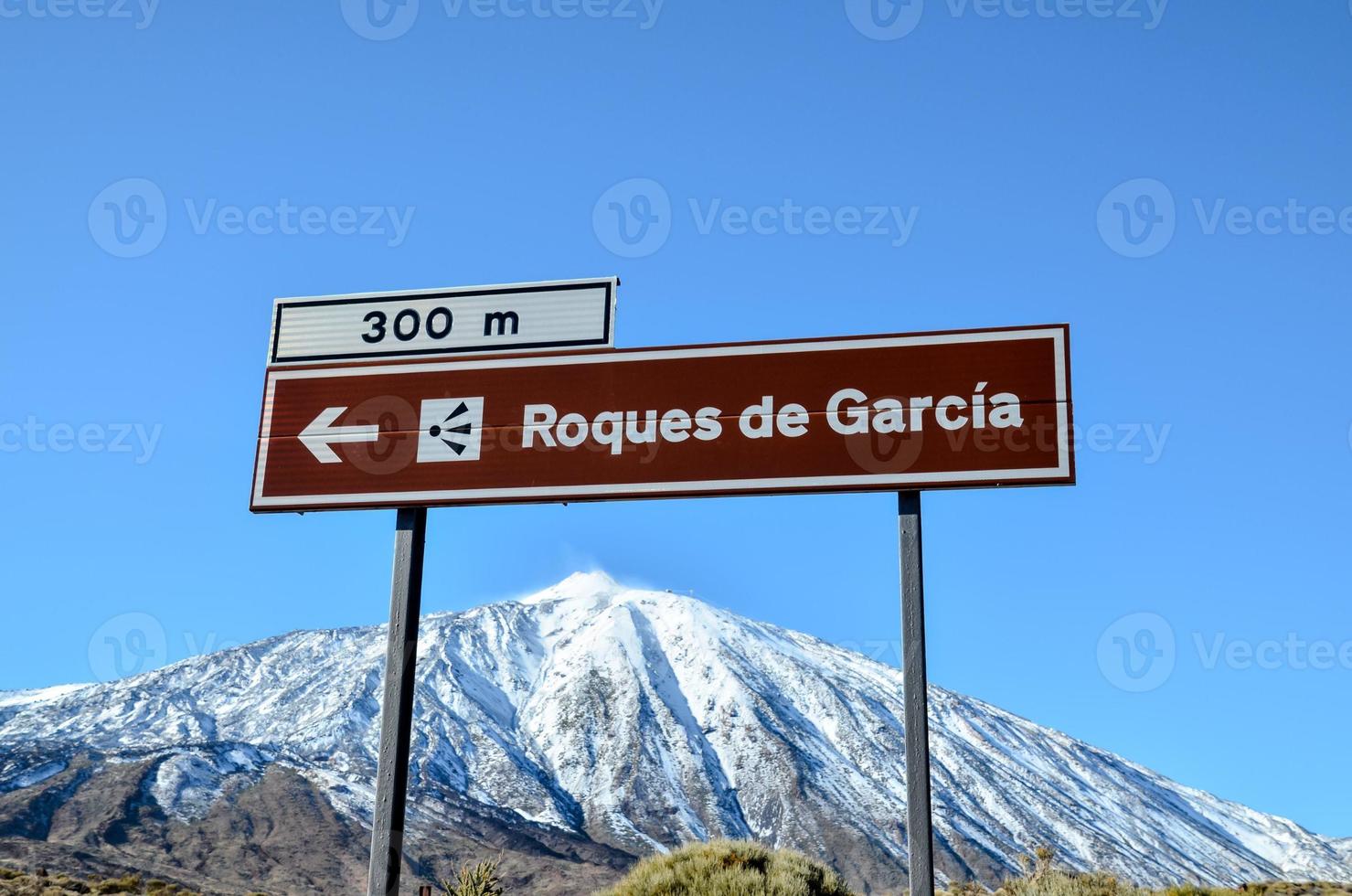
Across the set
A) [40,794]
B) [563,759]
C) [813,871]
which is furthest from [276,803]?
[813,871]

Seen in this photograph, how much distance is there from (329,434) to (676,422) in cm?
320

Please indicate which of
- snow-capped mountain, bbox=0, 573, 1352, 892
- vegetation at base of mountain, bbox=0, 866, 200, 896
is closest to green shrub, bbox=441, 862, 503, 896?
vegetation at base of mountain, bbox=0, 866, 200, 896

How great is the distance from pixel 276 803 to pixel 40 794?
20981 mm

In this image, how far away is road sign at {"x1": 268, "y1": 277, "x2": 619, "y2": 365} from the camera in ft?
41.7

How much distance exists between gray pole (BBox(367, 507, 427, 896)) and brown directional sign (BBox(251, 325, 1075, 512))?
0.39 meters

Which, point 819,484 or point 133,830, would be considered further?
point 133,830

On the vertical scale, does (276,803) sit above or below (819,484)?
below

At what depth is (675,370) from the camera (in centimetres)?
1223

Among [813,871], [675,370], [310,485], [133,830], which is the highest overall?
[675,370]

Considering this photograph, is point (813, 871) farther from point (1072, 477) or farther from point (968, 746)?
point (968, 746)

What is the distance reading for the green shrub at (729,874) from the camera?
508 inches

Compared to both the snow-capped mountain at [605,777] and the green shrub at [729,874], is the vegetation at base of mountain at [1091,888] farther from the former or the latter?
the snow-capped mountain at [605,777]

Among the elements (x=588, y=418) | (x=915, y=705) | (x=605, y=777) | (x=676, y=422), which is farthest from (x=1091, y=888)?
(x=605, y=777)

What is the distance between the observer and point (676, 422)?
39.4 feet
